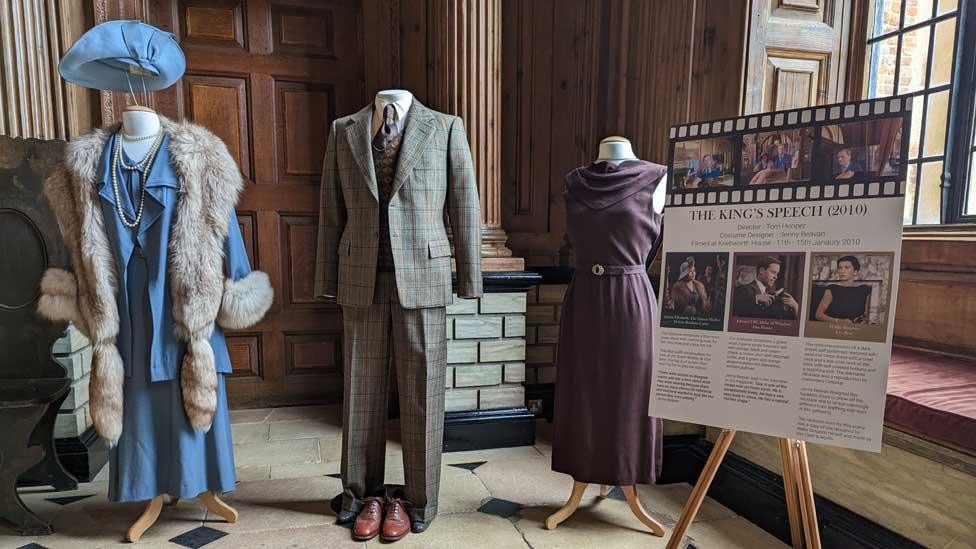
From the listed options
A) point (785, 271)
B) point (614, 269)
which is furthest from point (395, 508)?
point (785, 271)

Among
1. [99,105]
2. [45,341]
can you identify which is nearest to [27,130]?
[99,105]

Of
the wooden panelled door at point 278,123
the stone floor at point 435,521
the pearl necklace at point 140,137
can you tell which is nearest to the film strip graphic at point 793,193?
the stone floor at point 435,521

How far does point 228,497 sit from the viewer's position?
2166mm

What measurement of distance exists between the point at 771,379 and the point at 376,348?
126cm

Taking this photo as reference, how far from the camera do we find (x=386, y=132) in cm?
186

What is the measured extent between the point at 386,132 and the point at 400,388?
0.92 m

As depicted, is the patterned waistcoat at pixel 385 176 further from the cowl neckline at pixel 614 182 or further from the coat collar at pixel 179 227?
the cowl neckline at pixel 614 182

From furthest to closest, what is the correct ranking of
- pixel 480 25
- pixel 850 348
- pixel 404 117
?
pixel 480 25 < pixel 404 117 < pixel 850 348

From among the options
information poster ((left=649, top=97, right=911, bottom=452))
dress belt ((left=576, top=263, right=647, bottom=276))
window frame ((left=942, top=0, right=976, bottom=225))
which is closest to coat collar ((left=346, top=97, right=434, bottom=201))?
dress belt ((left=576, top=263, right=647, bottom=276))

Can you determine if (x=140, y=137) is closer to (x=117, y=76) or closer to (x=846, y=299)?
(x=117, y=76)

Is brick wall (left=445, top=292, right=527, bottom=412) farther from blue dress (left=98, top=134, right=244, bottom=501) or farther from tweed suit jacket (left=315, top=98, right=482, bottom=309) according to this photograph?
blue dress (left=98, top=134, right=244, bottom=501)

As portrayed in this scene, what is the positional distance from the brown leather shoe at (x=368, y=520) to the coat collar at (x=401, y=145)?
43.1 inches

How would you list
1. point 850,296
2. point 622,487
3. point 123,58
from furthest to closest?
point 622,487 → point 123,58 → point 850,296

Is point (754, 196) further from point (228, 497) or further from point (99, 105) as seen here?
point (99, 105)
